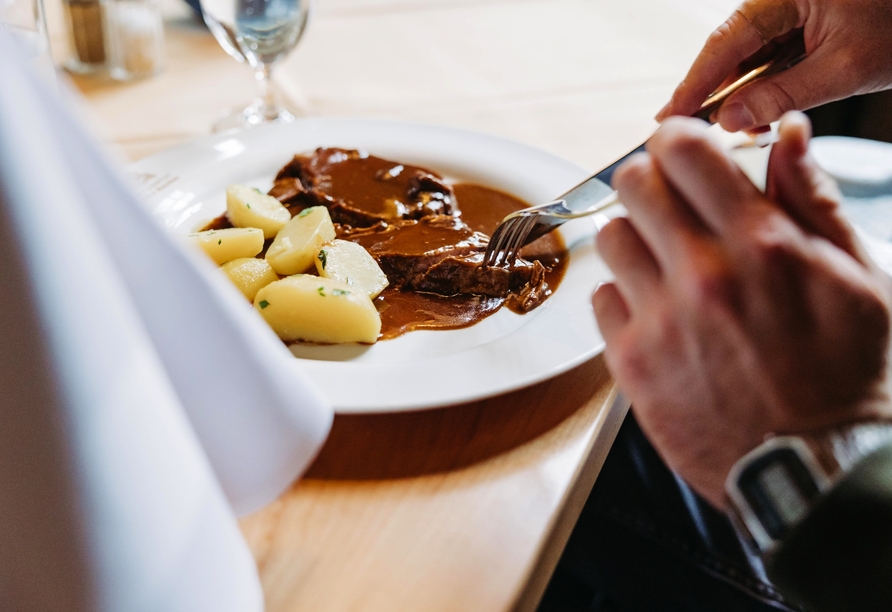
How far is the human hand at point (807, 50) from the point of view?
1.43 metres

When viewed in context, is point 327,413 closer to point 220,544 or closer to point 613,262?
point 220,544

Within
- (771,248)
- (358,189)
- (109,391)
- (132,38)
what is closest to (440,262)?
(358,189)

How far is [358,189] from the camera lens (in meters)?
1.69

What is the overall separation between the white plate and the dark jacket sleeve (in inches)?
15.6

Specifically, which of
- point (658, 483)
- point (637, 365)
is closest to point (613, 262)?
point (637, 365)

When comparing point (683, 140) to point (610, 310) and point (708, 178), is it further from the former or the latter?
point (610, 310)

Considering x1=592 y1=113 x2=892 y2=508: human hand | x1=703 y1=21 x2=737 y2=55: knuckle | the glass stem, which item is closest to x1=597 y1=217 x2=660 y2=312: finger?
x1=592 y1=113 x2=892 y2=508: human hand

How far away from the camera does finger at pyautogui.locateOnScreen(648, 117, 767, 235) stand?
703mm

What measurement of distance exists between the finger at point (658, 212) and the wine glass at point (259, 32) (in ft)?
4.23

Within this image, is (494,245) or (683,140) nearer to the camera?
(683,140)

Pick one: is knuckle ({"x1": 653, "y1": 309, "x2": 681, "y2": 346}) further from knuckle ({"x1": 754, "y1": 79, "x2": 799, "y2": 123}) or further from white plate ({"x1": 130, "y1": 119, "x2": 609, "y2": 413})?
knuckle ({"x1": 754, "y1": 79, "x2": 799, "y2": 123})

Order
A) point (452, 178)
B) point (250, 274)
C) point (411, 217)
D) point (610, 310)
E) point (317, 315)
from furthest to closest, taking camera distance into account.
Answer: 1. point (452, 178)
2. point (411, 217)
3. point (250, 274)
4. point (317, 315)
5. point (610, 310)

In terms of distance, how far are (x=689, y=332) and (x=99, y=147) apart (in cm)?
52

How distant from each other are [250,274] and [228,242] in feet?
0.30
